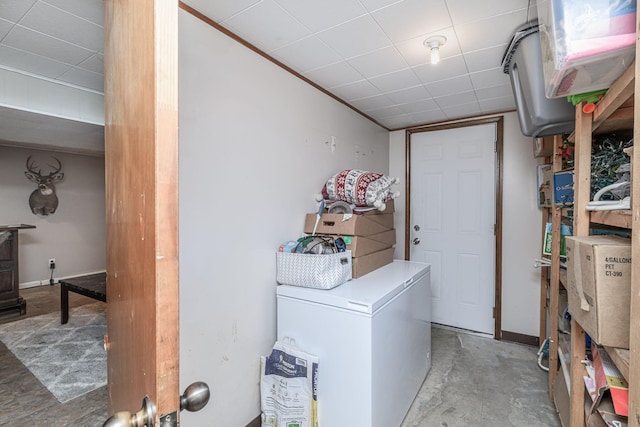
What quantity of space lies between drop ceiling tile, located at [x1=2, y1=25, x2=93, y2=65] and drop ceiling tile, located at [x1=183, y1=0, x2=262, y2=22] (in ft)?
2.83

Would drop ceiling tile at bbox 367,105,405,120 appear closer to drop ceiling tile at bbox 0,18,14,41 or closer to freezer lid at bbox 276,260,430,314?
freezer lid at bbox 276,260,430,314

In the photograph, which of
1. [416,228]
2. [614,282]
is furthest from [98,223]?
[614,282]

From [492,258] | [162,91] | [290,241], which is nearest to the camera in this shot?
[162,91]

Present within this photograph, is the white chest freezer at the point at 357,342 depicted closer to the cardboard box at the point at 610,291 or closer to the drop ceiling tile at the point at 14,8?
the cardboard box at the point at 610,291

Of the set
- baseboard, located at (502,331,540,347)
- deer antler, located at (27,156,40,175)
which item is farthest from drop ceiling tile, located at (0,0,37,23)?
deer antler, located at (27,156,40,175)

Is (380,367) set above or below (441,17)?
below

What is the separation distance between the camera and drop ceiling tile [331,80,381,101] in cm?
229

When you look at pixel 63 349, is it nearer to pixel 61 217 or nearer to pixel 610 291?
pixel 61 217

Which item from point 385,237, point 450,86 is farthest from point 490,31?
point 385,237

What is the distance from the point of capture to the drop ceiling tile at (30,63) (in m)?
1.77

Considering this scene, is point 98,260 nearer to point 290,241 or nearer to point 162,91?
point 290,241

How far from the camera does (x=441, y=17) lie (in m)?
1.48

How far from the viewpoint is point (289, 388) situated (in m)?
1.59

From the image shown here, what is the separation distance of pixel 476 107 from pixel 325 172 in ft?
5.44
